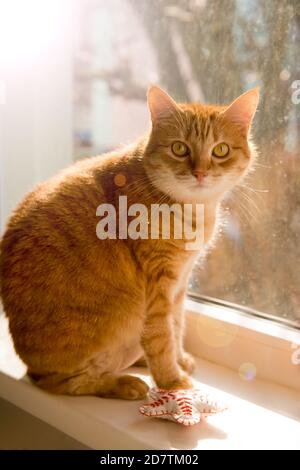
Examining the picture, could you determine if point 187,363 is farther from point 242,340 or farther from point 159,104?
point 159,104

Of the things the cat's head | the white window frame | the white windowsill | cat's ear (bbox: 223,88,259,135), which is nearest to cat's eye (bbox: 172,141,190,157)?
the cat's head

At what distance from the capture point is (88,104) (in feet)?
6.07

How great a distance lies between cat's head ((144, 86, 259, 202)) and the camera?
121 cm

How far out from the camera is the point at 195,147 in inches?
47.9

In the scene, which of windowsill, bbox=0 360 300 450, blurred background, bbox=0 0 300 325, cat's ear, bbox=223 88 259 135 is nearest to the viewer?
windowsill, bbox=0 360 300 450

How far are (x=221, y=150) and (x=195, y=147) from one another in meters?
0.07

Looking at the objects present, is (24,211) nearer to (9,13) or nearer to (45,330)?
(45,330)

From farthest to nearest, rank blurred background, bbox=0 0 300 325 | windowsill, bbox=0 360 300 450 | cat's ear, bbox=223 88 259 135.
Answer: blurred background, bbox=0 0 300 325 < cat's ear, bbox=223 88 259 135 < windowsill, bbox=0 360 300 450

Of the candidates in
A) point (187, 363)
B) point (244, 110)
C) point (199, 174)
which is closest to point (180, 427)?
point (187, 363)

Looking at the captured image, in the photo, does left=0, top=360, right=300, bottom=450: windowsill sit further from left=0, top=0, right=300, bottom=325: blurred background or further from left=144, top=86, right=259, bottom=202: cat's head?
left=144, top=86, right=259, bottom=202: cat's head

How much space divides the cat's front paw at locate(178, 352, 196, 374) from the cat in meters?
0.11

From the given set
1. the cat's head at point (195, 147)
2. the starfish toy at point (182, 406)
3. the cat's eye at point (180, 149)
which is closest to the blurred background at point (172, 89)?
the cat's head at point (195, 147)

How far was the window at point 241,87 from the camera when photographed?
125cm

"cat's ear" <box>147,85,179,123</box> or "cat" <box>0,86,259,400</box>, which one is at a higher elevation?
"cat's ear" <box>147,85,179,123</box>
